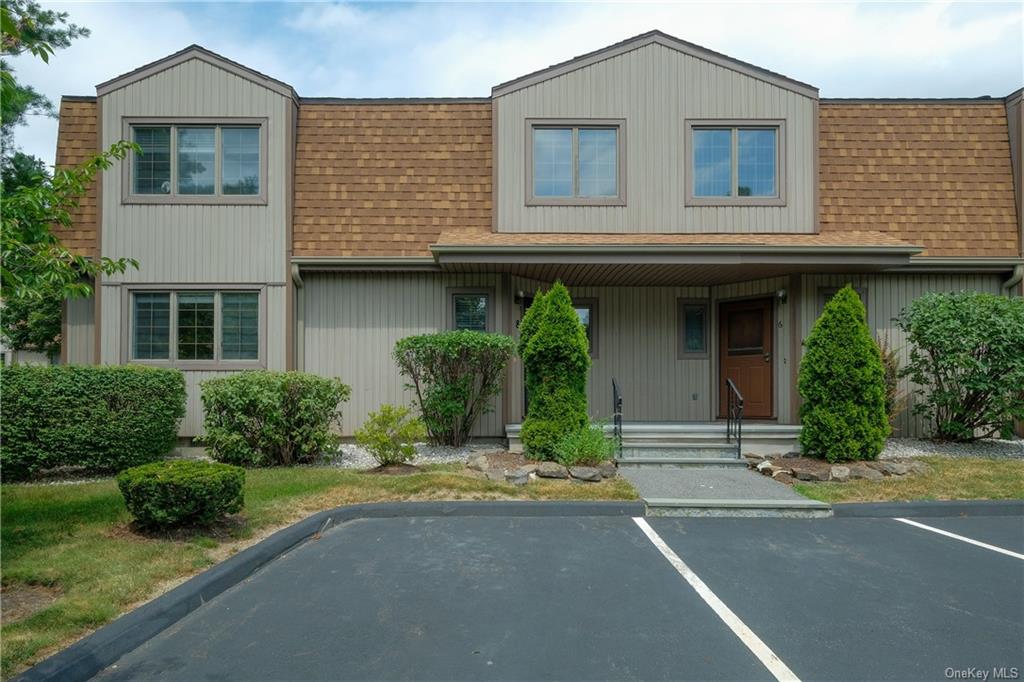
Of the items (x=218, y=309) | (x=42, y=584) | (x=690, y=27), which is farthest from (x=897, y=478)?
(x=218, y=309)

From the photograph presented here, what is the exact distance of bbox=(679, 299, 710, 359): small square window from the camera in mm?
11141

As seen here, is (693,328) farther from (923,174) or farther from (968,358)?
(923,174)

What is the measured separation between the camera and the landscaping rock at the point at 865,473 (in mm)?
7543

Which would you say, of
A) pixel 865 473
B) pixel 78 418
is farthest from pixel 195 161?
pixel 865 473

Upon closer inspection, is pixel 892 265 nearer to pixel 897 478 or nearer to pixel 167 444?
pixel 897 478

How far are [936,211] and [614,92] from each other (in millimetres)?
5819

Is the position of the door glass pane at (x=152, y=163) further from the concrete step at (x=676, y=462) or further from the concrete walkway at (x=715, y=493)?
the concrete walkway at (x=715, y=493)

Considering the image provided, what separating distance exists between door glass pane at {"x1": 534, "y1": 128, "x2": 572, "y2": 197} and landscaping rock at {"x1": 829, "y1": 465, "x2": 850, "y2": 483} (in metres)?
5.78

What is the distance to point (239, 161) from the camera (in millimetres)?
10094

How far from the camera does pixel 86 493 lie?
670 cm

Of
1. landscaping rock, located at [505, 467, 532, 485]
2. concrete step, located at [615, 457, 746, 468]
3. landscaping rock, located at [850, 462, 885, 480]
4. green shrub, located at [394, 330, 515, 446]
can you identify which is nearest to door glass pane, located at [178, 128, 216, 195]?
green shrub, located at [394, 330, 515, 446]

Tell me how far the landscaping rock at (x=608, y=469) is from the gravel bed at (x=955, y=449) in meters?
3.95

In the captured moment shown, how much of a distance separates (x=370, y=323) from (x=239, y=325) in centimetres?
211

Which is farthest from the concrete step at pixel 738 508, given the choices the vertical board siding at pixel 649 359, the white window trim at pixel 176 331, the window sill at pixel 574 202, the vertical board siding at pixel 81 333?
the vertical board siding at pixel 81 333
